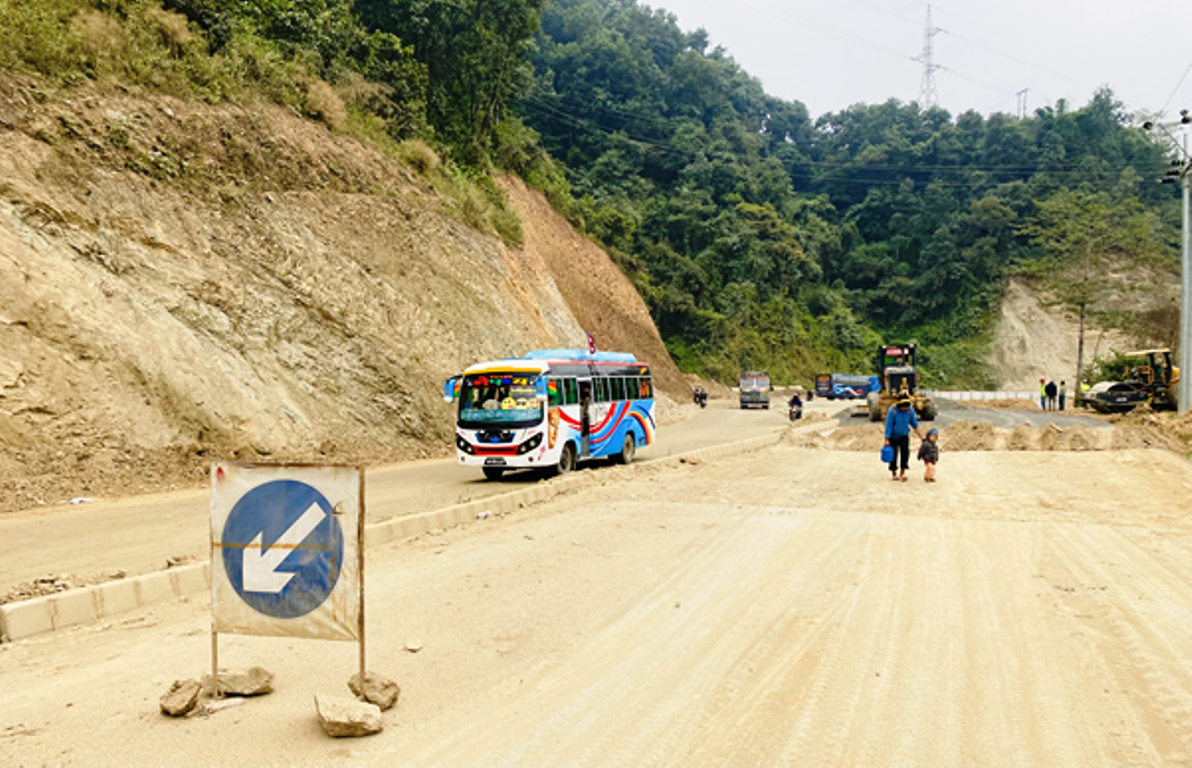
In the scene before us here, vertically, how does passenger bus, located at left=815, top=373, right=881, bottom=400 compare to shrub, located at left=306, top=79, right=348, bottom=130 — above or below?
below

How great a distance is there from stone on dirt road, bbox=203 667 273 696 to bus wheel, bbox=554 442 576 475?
1322cm

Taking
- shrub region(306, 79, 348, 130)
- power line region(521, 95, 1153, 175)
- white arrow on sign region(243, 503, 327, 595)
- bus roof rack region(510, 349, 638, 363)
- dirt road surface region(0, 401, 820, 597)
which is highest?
power line region(521, 95, 1153, 175)

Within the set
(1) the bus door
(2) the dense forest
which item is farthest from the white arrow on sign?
(2) the dense forest

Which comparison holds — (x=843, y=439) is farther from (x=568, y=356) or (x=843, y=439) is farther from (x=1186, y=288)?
Answer: (x=1186, y=288)

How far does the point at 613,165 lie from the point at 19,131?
192 feet

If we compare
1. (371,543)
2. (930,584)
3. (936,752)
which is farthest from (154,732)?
(930,584)

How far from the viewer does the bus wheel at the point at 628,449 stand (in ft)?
71.6

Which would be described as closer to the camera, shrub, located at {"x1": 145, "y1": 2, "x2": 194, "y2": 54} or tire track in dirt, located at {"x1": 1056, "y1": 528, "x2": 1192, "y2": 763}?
tire track in dirt, located at {"x1": 1056, "y1": 528, "x2": 1192, "y2": 763}

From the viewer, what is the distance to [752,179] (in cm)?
8038

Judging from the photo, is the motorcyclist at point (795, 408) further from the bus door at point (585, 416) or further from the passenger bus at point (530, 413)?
the bus door at point (585, 416)

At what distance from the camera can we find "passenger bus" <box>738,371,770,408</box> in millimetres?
55438

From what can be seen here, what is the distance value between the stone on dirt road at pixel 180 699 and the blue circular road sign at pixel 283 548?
63cm

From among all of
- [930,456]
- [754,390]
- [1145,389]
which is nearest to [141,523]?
[930,456]

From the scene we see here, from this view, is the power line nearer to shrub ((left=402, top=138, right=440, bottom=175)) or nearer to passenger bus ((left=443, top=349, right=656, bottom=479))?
shrub ((left=402, top=138, right=440, bottom=175))
